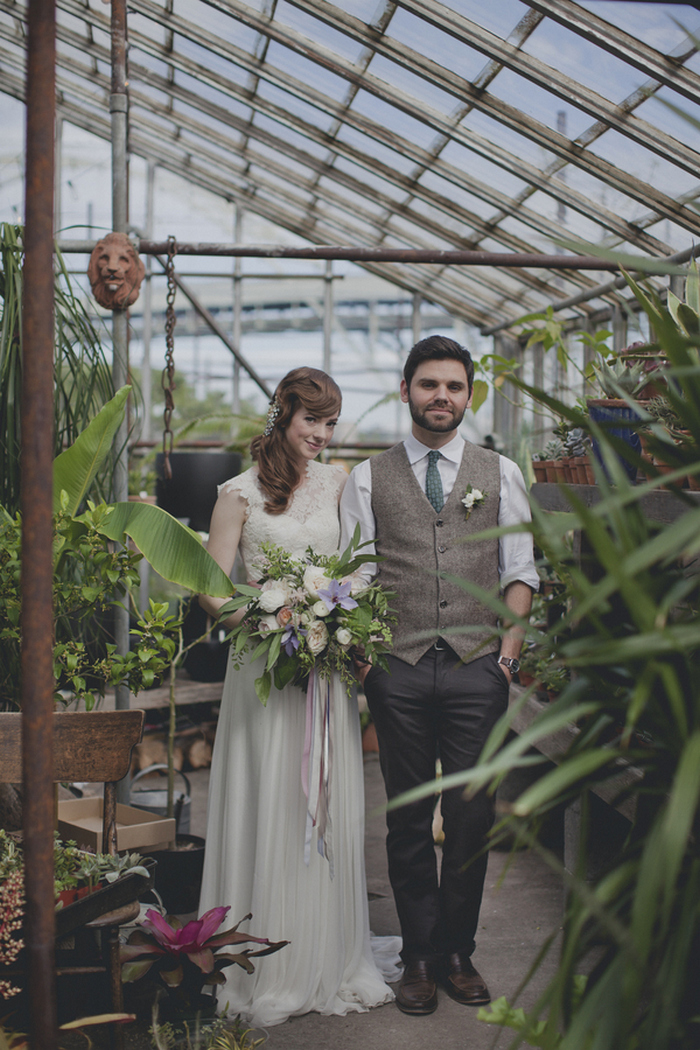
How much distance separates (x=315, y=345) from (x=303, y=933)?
7.13 metres

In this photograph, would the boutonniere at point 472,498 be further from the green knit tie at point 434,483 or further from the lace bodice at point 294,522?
the lace bodice at point 294,522

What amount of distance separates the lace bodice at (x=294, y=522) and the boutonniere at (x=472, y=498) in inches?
16.4

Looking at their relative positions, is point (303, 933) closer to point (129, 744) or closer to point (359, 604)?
point (129, 744)

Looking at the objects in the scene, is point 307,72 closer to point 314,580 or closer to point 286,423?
point 286,423

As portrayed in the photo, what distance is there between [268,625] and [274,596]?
0.08 metres

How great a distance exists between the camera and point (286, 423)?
260cm

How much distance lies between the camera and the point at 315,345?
346 inches

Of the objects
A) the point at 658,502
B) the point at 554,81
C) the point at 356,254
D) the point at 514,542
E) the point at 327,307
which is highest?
the point at 327,307

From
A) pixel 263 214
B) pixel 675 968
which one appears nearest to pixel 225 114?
pixel 263 214

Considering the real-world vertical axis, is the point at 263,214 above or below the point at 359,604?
above

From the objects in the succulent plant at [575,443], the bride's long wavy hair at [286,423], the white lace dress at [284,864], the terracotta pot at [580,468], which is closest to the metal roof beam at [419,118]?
the succulent plant at [575,443]

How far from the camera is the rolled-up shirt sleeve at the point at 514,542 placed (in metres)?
2.46

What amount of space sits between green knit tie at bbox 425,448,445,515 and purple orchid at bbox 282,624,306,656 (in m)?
0.54

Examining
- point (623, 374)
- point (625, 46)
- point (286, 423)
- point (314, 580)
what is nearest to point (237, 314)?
point (625, 46)
